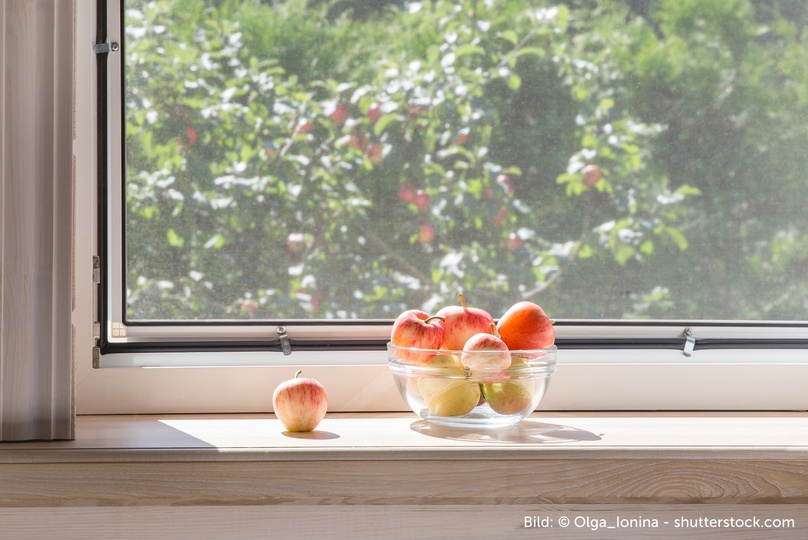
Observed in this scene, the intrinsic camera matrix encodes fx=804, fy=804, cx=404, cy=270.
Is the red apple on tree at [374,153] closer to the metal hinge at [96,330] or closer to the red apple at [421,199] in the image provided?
the red apple at [421,199]

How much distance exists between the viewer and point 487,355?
3.68 feet

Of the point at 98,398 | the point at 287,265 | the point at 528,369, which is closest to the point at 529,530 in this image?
the point at 528,369

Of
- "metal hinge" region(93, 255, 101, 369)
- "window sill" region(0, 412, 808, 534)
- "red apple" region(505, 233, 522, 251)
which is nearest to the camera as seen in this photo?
"window sill" region(0, 412, 808, 534)

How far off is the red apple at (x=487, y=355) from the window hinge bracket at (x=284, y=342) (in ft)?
1.16

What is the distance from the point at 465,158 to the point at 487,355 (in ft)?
1.39

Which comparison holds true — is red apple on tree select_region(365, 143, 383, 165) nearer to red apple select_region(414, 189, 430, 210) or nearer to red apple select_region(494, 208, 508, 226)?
red apple select_region(414, 189, 430, 210)

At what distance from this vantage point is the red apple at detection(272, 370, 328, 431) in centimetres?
115

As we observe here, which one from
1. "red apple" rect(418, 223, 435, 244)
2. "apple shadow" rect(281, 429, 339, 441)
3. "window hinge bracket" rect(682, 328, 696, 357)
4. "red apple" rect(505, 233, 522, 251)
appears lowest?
"apple shadow" rect(281, 429, 339, 441)

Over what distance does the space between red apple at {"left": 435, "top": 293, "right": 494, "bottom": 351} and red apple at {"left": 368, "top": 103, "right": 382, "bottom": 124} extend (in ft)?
1.28

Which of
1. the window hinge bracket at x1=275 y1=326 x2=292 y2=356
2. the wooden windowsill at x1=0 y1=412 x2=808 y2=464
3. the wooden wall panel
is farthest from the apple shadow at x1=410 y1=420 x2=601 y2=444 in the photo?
the wooden wall panel

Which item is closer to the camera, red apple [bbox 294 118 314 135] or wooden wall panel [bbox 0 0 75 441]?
wooden wall panel [bbox 0 0 75 441]

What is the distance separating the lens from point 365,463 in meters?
1.03

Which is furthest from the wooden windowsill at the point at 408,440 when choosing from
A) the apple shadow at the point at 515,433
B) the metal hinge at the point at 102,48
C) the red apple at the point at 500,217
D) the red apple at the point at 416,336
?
the metal hinge at the point at 102,48

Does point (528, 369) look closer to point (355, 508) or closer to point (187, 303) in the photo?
point (355, 508)
